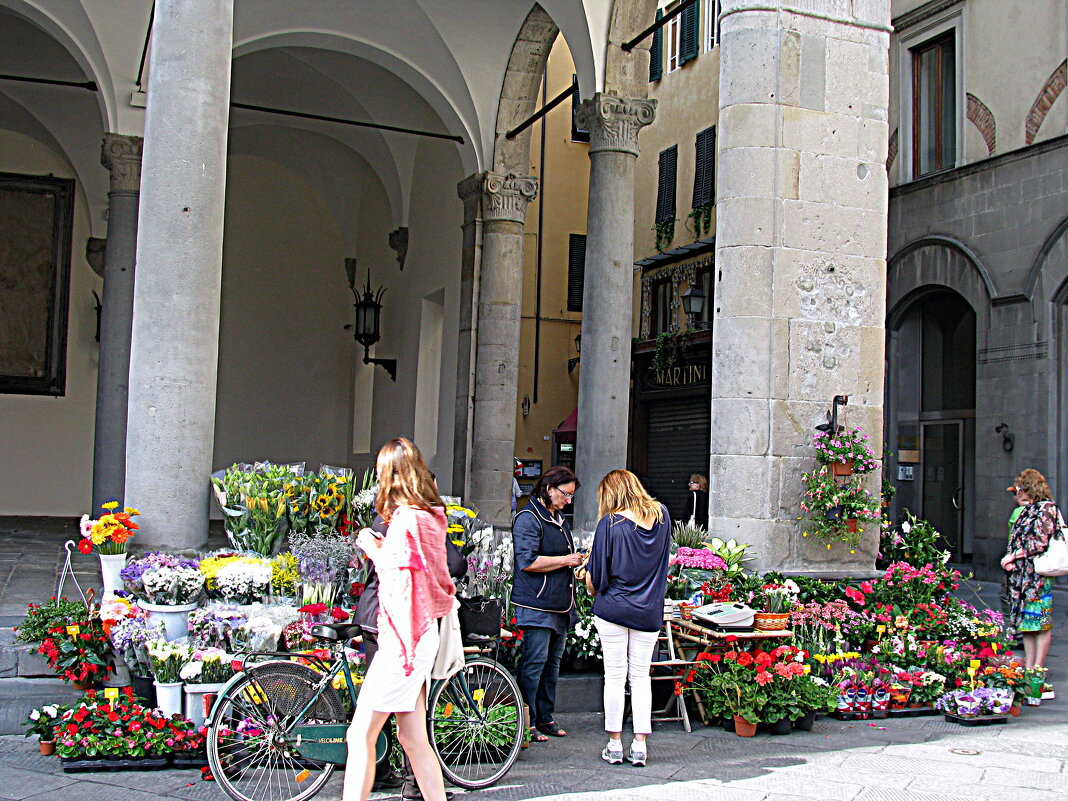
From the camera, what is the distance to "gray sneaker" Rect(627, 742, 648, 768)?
206 inches

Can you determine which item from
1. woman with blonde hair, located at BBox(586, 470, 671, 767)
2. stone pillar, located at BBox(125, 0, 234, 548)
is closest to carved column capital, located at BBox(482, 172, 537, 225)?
stone pillar, located at BBox(125, 0, 234, 548)

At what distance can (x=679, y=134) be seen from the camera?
18.6m

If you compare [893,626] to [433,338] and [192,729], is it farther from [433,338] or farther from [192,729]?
[433,338]

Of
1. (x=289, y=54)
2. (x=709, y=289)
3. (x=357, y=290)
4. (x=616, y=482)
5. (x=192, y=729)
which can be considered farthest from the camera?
(x=357, y=290)

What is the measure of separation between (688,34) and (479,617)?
15.3m

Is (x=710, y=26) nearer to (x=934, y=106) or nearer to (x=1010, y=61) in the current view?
(x=934, y=106)

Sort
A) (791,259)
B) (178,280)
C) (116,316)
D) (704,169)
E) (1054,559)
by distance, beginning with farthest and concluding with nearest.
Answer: (704,169), (116,316), (1054,559), (791,259), (178,280)

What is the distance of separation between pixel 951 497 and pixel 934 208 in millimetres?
3927

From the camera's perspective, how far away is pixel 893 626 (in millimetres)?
6973

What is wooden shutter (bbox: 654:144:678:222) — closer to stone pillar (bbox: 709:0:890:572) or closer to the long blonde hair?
stone pillar (bbox: 709:0:890:572)

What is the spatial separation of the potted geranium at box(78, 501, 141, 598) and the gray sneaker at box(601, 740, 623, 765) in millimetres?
2679

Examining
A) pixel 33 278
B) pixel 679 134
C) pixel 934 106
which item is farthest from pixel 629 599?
pixel 33 278

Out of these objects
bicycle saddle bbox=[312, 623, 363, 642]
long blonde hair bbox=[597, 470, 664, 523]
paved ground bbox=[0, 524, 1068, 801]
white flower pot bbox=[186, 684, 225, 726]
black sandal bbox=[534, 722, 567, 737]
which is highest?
long blonde hair bbox=[597, 470, 664, 523]

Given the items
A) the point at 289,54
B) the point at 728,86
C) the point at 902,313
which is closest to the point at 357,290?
the point at 289,54
